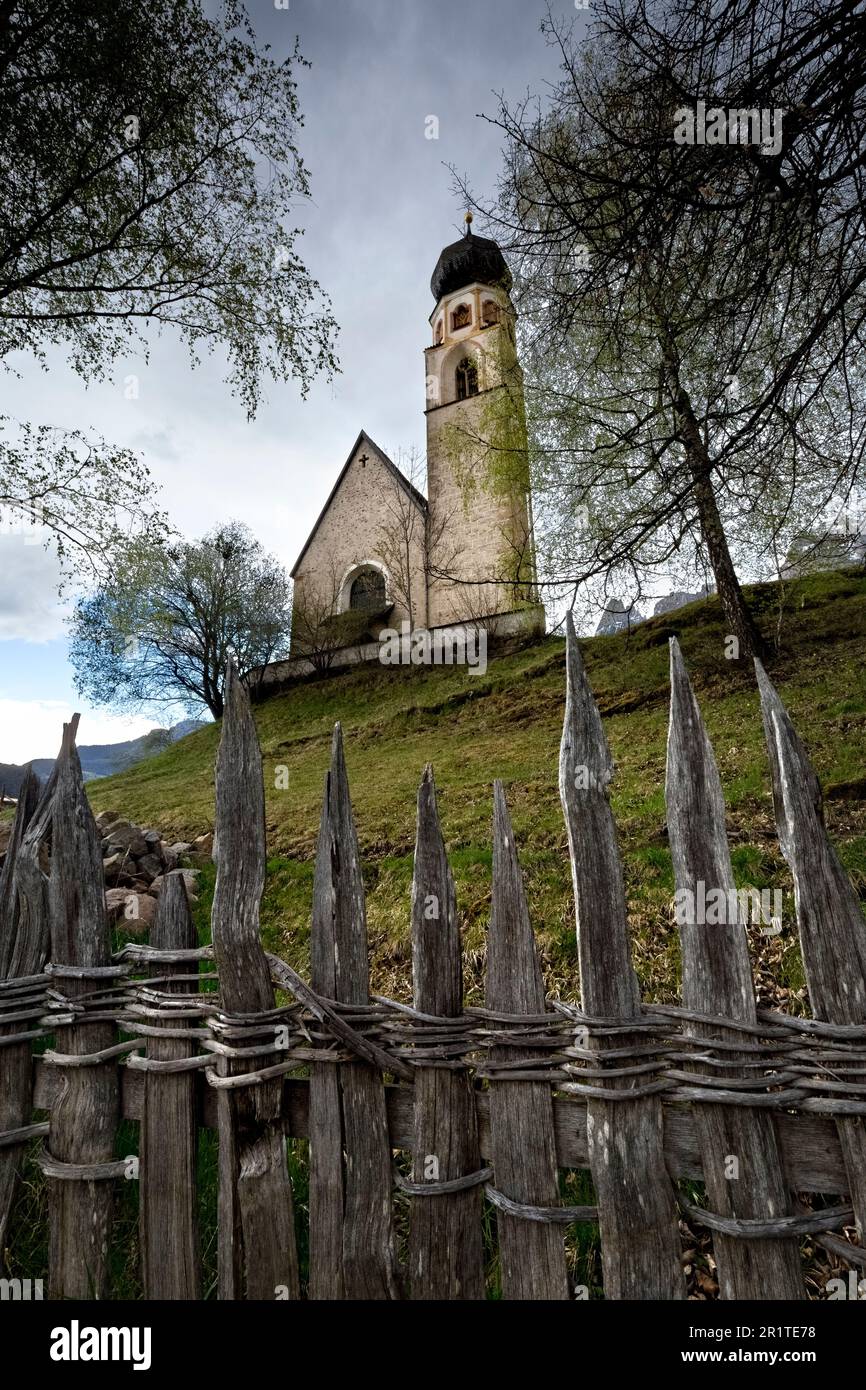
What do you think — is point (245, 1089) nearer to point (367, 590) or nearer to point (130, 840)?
point (130, 840)

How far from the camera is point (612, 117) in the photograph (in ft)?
11.6

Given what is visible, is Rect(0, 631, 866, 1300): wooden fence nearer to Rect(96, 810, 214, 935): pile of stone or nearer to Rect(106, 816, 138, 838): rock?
Rect(96, 810, 214, 935): pile of stone

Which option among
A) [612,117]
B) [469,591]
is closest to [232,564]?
[469,591]

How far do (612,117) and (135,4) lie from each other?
6.25 metres

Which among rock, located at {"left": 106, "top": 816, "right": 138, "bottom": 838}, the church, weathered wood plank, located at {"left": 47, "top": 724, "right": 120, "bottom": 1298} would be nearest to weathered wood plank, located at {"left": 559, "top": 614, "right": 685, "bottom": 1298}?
weathered wood plank, located at {"left": 47, "top": 724, "right": 120, "bottom": 1298}

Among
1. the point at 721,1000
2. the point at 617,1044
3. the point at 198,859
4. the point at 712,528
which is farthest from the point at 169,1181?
the point at 712,528

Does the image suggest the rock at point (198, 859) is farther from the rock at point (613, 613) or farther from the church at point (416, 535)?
the church at point (416, 535)

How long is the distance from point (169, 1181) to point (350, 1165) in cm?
50

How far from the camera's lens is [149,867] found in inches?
219

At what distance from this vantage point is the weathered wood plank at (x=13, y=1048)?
1.80m

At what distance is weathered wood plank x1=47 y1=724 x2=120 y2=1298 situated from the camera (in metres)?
1.68

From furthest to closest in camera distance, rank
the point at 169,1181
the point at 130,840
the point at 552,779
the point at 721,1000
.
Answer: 1. the point at 552,779
2. the point at 130,840
3. the point at 169,1181
4. the point at 721,1000

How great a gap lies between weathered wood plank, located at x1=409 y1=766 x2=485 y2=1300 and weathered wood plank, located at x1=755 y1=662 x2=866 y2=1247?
780mm

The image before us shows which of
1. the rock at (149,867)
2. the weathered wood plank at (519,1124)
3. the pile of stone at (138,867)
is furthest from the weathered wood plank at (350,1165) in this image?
the rock at (149,867)
